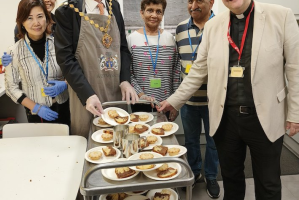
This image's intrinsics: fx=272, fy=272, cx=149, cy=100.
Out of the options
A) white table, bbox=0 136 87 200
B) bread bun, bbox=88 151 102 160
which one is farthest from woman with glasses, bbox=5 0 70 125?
bread bun, bbox=88 151 102 160

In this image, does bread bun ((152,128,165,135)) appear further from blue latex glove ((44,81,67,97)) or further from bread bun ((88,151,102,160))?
blue latex glove ((44,81,67,97))

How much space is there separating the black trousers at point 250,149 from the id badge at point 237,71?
0.19m

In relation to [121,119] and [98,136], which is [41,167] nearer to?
[98,136]

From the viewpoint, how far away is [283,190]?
2285mm

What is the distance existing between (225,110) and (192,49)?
59 cm

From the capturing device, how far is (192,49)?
194 centimetres

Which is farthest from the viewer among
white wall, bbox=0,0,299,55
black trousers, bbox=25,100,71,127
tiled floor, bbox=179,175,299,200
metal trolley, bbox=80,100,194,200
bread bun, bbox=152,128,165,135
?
white wall, bbox=0,0,299,55

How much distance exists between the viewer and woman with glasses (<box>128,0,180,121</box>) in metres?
1.97

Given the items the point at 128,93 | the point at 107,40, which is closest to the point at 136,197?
the point at 128,93

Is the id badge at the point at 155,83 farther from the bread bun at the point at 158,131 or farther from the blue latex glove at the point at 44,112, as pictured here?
the blue latex glove at the point at 44,112

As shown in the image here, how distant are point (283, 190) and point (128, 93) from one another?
160 centimetres

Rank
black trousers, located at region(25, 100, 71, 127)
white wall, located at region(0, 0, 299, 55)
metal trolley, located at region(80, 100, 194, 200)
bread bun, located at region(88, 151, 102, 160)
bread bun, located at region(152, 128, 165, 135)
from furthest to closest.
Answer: white wall, located at region(0, 0, 299, 55)
black trousers, located at region(25, 100, 71, 127)
bread bun, located at region(152, 128, 165, 135)
bread bun, located at region(88, 151, 102, 160)
metal trolley, located at region(80, 100, 194, 200)

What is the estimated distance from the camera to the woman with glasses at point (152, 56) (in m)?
1.97

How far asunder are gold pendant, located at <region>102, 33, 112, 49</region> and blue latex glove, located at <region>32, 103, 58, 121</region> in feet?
2.13
